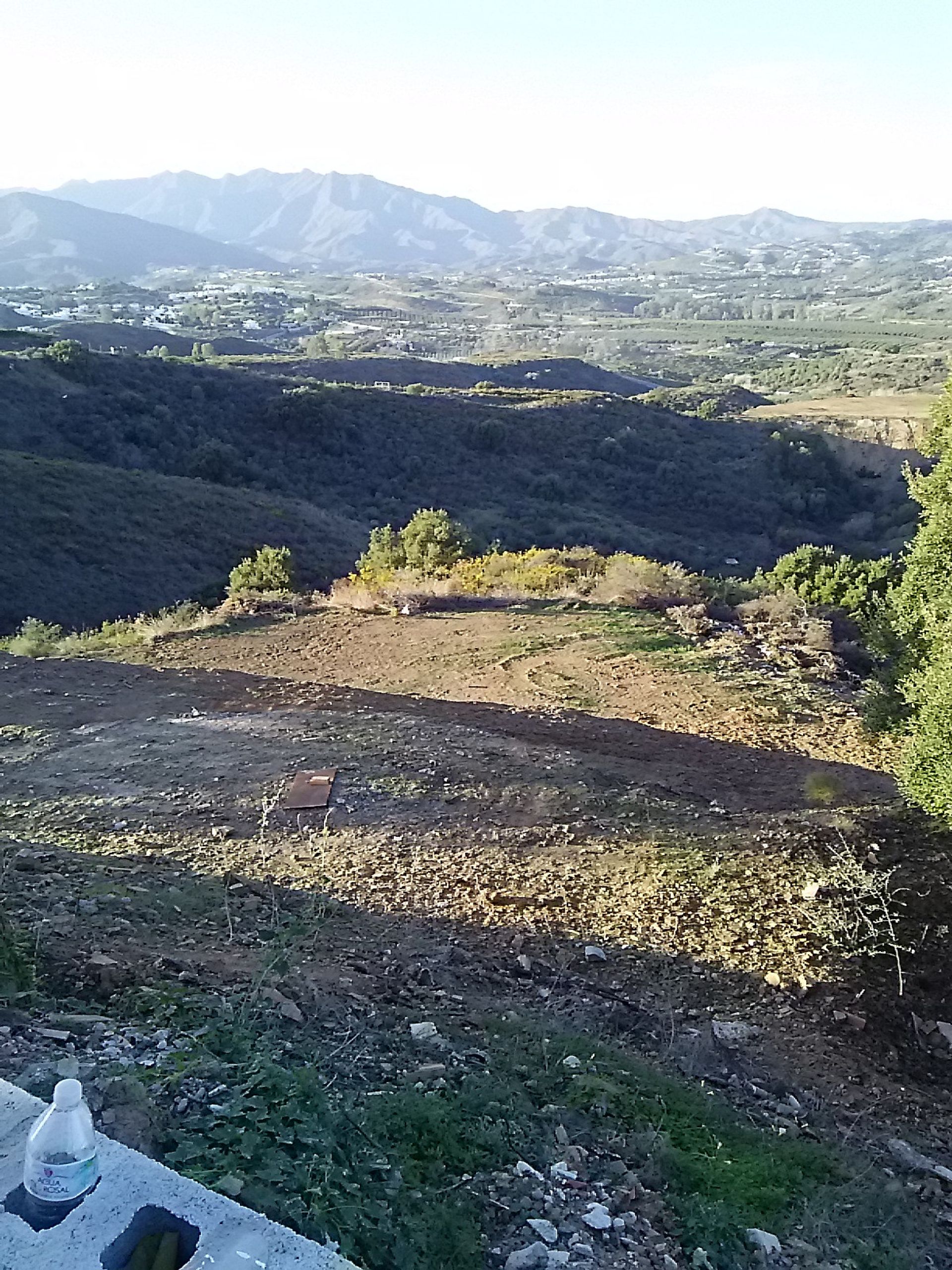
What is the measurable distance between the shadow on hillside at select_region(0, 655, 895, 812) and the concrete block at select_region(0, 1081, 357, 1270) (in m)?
5.15

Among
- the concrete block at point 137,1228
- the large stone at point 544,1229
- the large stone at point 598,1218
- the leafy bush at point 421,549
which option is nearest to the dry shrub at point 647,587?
the leafy bush at point 421,549

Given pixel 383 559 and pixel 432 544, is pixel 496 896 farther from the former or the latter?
pixel 432 544

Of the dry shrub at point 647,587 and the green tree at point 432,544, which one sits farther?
the green tree at point 432,544

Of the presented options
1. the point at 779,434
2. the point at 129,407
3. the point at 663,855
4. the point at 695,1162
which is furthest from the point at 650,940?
the point at 779,434

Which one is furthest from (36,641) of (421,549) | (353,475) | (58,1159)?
(353,475)

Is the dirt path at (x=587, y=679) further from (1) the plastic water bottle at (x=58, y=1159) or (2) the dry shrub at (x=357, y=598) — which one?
(1) the plastic water bottle at (x=58, y=1159)

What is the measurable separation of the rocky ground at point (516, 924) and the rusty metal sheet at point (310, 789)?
11cm

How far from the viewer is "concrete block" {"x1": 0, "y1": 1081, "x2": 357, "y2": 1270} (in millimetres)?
1984

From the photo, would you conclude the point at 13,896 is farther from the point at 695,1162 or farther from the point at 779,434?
the point at 779,434

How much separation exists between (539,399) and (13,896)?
38029 millimetres

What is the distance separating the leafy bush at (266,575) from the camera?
15789 mm

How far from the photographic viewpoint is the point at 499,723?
9.01 metres

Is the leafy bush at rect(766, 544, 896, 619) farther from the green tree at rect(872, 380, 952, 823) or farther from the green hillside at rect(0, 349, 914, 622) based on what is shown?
the green hillside at rect(0, 349, 914, 622)

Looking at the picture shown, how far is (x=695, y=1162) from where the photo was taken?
135 inches
